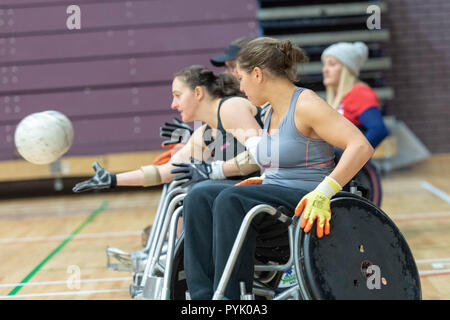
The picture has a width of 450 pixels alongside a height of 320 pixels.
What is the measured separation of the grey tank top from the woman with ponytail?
1.69ft

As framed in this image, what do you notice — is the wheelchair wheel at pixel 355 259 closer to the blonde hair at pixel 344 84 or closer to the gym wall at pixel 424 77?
the blonde hair at pixel 344 84

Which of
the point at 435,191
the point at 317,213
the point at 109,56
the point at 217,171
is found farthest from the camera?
the point at 109,56

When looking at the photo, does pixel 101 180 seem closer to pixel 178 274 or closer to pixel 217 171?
pixel 217 171

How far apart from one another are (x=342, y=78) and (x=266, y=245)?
2.19 meters

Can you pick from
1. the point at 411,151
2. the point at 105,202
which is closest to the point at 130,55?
the point at 105,202

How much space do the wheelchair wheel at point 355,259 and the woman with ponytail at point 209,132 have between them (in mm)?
828

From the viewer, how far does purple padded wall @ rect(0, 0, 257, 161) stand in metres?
7.38

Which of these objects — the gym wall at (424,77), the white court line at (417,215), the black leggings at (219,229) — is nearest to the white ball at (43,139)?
the black leggings at (219,229)

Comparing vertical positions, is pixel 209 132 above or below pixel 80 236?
A: above

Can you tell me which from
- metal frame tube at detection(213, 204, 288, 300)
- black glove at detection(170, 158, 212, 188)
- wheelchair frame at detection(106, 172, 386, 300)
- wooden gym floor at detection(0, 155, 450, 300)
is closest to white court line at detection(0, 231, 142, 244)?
wooden gym floor at detection(0, 155, 450, 300)

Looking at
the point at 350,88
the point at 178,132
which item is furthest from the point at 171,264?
the point at 350,88

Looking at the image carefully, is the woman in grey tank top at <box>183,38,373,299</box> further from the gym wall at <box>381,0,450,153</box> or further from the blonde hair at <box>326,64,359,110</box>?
the gym wall at <box>381,0,450,153</box>

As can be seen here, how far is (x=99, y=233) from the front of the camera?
5004 millimetres

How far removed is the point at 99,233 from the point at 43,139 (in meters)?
1.83
